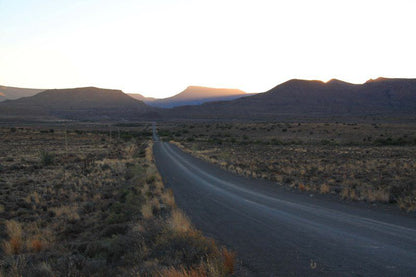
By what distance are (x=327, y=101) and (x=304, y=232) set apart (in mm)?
183725

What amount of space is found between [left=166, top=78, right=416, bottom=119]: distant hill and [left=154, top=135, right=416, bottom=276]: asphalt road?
14669 cm

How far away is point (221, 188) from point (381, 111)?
16783 cm

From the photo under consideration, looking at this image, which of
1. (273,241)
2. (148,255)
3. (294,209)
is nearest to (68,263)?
(148,255)

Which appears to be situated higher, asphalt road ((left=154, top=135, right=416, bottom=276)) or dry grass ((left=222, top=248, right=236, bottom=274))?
dry grass ((left=222, top=248, right=236, bottom=274))

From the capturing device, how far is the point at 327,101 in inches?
6978

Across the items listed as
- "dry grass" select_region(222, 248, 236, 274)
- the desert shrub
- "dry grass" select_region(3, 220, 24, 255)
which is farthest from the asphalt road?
"dry grass" select_region(3, 220, 24, 255)

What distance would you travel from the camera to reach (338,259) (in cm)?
640

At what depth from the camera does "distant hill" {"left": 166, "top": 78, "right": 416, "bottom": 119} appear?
163000 mm

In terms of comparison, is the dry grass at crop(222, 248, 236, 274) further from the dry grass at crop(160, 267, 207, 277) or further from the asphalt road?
the dry grass at crop(160, 267, 207, 277)

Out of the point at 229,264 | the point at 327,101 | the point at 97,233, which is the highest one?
the point at 327,101

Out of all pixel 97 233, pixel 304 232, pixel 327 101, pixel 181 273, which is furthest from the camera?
pixel 327 101

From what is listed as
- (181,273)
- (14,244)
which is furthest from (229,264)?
(14,244)

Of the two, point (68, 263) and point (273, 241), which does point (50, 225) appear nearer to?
point (68, 263)

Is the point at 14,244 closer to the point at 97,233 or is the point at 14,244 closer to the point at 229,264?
the point at 97,233
